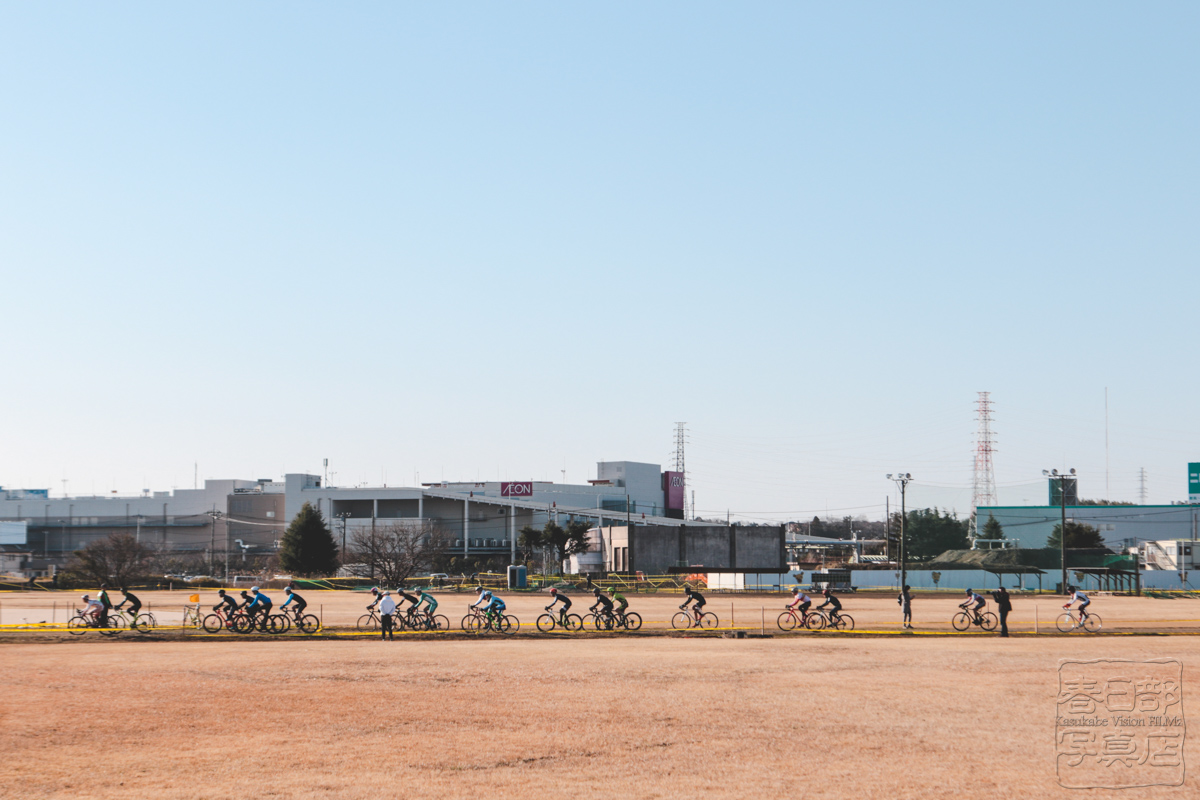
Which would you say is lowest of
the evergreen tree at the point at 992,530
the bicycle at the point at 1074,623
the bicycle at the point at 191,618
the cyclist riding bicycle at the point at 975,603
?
the evergreen tree at the point at 992,530

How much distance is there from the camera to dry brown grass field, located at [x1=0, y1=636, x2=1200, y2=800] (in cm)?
1516

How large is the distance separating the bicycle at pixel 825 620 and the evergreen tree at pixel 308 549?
8005cm

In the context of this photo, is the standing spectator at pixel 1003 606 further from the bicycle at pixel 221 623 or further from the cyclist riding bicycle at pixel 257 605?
the bicycle at pixel 221 623

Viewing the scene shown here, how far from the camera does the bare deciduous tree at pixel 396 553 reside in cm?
8862

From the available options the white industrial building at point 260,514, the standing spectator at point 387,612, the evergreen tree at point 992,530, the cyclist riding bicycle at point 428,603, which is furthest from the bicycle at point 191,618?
the evergreen tree at point 992,530

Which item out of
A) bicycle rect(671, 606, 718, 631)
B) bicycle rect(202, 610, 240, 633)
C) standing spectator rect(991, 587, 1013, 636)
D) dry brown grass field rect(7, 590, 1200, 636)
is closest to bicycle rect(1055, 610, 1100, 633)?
dry brown grass field rect(7, 590, 1200, 636)

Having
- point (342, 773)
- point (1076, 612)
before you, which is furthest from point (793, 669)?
point (1076, 612)

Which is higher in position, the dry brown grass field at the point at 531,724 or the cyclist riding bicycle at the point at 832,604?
the dry brown grass field at the point at 531,724

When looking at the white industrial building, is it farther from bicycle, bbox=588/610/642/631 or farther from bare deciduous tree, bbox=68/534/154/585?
bicycle, bbox=588/610/642/631

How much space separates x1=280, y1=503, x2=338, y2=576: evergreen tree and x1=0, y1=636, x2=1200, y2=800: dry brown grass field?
83.6 m

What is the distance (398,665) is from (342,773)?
46.2ft

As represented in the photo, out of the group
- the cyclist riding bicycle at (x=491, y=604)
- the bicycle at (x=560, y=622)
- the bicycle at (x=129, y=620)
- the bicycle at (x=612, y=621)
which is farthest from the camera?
the bicycle at (x=612, y=621)

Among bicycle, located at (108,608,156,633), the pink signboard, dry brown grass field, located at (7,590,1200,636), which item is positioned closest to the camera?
bicycle, located at (108,608,156,633)

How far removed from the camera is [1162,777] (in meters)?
15.7
